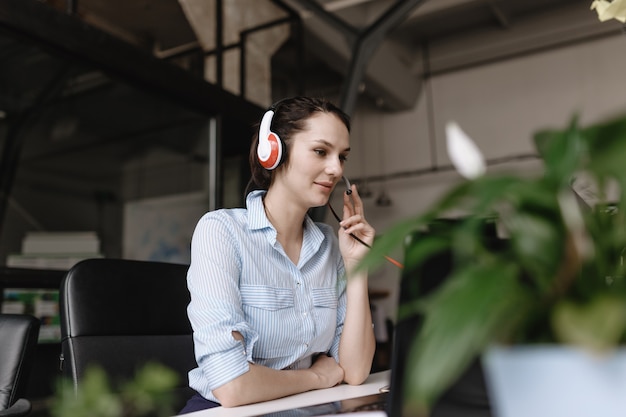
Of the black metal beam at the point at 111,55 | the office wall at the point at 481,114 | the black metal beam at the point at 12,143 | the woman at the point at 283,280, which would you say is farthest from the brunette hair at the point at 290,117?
the office wall at the point at 481,114

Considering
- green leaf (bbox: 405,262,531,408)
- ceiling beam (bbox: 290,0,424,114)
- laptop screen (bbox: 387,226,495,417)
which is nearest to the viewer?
green leaf (bbox: 405,262,531,408)

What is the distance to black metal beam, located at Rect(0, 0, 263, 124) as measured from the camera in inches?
114

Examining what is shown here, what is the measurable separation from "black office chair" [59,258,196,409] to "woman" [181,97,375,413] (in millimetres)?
141

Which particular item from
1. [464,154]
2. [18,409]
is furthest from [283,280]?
[464,154]

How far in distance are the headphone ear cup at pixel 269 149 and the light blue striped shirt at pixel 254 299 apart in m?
0.12

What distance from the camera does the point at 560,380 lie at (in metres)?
0.36

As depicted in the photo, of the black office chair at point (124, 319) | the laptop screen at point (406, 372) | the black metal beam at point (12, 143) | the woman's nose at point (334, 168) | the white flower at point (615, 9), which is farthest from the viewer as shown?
the black metal beam at point (12, 143)

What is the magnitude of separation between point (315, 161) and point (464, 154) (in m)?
1.13

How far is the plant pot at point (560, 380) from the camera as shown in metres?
0.34

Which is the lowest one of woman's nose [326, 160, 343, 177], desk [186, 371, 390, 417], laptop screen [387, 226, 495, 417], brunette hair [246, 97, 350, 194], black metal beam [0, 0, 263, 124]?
desk [186, 371, 390, 417]

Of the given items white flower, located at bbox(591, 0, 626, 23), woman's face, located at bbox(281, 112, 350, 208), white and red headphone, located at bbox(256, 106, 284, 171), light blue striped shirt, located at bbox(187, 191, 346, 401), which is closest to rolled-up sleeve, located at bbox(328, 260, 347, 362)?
light blue striped shirt, located at bbox(187, 191, 346, 401)

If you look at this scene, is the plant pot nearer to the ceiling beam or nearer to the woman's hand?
the woman's hand

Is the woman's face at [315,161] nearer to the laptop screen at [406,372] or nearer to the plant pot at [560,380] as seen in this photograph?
the laptop screen at [406,372]

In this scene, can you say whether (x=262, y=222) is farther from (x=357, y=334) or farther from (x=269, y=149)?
(x=357, y=334)
